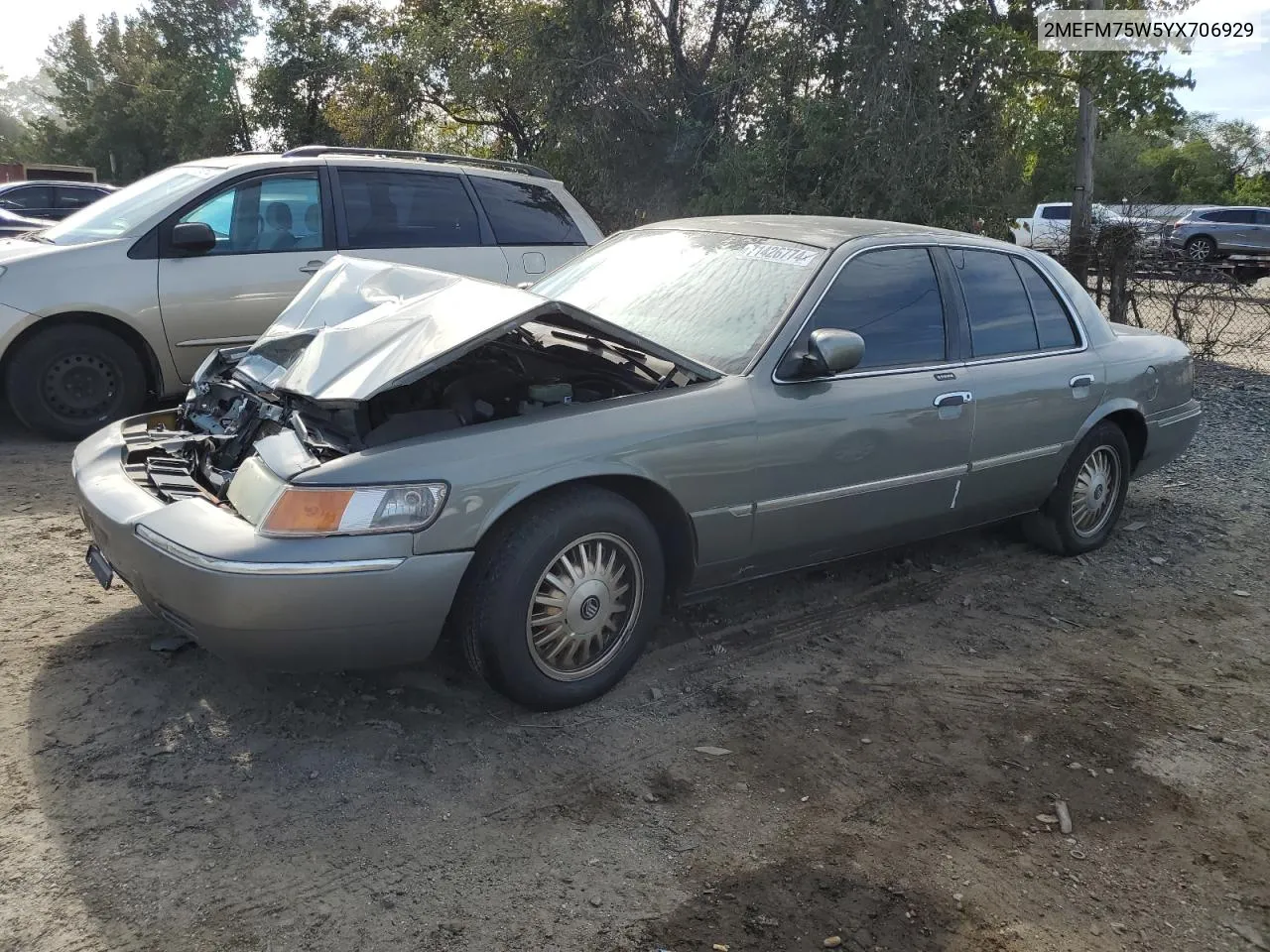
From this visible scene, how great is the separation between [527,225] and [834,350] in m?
4.35

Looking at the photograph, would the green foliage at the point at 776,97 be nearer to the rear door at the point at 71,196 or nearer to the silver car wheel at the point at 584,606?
the rear door at the point at 71,196

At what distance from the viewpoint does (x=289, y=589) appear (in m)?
2.95

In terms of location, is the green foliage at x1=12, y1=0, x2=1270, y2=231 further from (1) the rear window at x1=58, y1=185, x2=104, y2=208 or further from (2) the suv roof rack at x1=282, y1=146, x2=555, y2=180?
(1) the rear window at x1=58, y1=185, x2=104, y2=208

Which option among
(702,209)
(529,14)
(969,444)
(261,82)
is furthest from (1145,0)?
(261,82)

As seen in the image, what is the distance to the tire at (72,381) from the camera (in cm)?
613

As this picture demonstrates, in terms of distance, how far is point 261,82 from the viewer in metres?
30.8

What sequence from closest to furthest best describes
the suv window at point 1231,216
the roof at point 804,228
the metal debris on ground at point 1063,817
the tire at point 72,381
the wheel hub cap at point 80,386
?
the metal debris on ground at point 1063,817, the roof at point 804,228, the tire at point 72,381, the wheel hub cap at point 80,386, the suv window at point 1231,216

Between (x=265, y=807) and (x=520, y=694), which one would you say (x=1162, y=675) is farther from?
(x=265, y=807)

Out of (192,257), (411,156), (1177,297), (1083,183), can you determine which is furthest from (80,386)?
(1083,183)

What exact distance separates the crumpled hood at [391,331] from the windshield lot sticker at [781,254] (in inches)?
30.0

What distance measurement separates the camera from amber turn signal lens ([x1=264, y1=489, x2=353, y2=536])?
9.87 feet

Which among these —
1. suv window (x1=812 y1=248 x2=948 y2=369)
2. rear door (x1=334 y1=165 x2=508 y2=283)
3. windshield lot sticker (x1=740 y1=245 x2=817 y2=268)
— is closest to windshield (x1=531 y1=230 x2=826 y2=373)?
windshield lot sticker (x1=740 y1=245 x2=817 y2=268)

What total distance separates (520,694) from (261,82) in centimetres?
3186

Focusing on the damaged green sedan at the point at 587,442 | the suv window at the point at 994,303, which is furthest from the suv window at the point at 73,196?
the suv window at the point at 994,303
